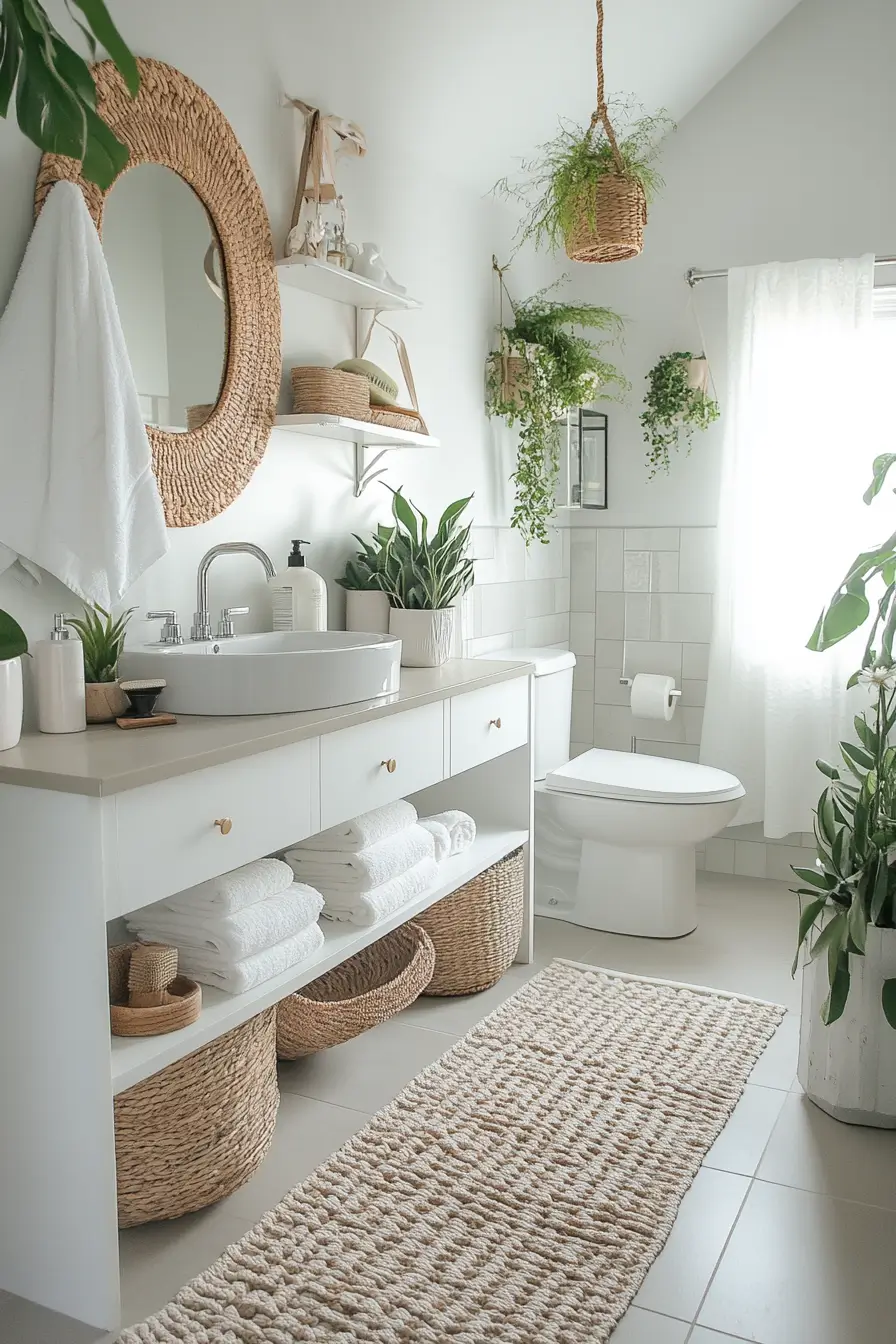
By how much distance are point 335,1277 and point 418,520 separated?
1954 mm

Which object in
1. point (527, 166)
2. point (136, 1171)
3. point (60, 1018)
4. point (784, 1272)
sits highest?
point (527, 166)

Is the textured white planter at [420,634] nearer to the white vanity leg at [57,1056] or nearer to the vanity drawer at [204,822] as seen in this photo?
the vanity drawer at [204,822]

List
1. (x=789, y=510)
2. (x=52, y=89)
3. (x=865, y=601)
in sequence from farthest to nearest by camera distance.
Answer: (x=789, y=510)
(x=865, y=601)
(x=52, y=89)

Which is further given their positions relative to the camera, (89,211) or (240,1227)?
(89,211)

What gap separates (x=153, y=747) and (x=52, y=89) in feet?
2.94

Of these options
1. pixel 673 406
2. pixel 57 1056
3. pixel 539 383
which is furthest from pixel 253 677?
pixel 673 406

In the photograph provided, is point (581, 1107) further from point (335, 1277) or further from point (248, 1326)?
point (248, 1326)

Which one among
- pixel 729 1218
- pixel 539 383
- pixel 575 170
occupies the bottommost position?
pixel 729 1218

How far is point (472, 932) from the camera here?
271 centimetres

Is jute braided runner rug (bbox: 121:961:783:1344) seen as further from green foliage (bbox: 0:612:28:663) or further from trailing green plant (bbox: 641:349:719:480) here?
trailing green plant (bbox: 641:349:719:480)

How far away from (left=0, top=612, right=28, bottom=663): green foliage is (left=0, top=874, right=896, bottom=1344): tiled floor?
970mm

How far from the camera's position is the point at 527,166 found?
3.35 meters

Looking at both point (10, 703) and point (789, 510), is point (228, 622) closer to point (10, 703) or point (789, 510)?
point (10, 703)

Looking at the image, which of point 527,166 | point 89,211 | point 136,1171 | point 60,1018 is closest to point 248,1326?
point 136,1171
